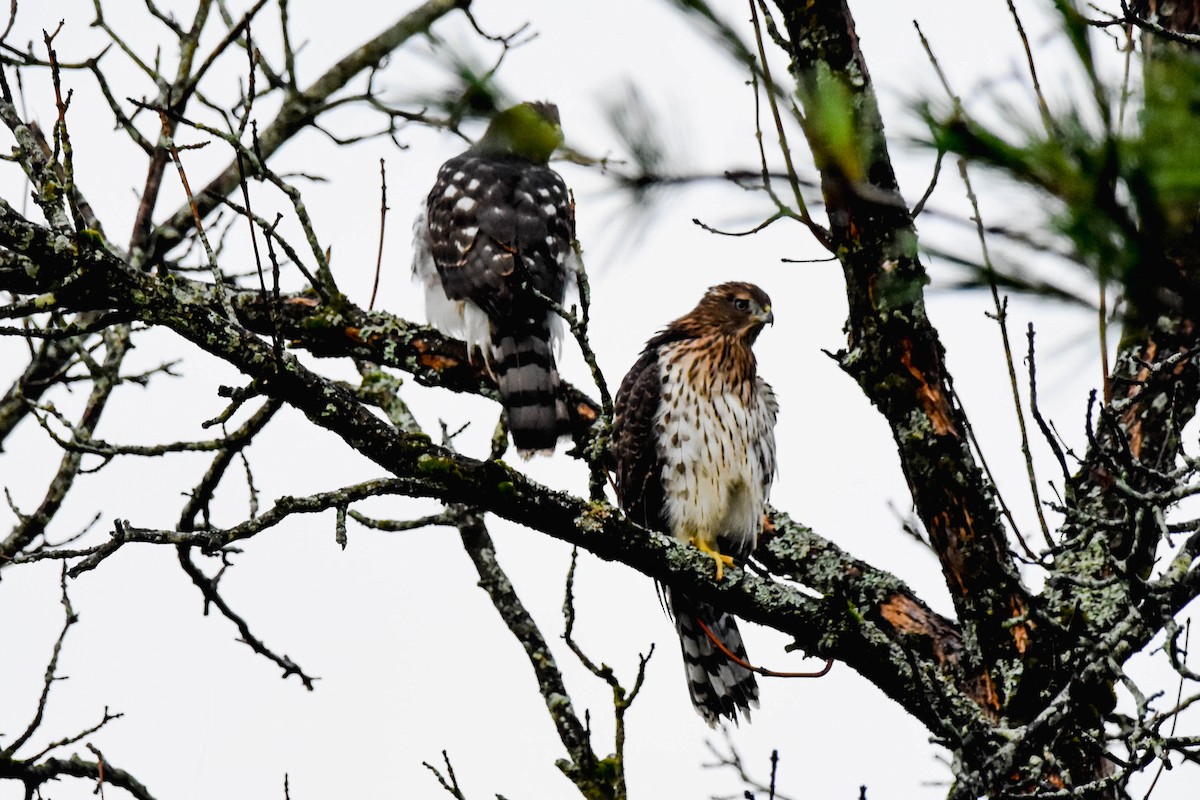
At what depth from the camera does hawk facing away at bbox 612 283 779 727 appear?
535 centimetres

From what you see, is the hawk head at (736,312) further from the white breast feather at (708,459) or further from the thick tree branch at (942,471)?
the thick tree branch at (942,471)

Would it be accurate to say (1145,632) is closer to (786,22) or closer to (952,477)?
(952,477)

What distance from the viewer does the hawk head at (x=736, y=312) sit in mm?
5988

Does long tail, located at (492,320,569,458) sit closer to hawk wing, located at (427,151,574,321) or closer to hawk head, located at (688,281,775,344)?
hawk wing, located at (427,151,574,321)

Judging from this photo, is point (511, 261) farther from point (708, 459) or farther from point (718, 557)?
point (718, 557)

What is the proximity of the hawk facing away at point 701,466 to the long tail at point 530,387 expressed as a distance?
0.27m

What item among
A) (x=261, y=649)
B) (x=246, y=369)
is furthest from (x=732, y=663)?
(x=246, y=369)

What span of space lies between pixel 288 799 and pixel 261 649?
1232 mm

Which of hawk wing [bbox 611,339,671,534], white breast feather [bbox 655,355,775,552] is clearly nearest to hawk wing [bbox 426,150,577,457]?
hawk wing [bbox 611,339,671,534]

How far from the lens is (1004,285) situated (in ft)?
4.22

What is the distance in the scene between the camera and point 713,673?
5371mm

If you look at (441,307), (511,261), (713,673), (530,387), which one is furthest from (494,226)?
(713,673)

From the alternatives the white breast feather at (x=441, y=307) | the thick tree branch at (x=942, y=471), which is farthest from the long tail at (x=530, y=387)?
the thick tree branch at (x=942, y=471)

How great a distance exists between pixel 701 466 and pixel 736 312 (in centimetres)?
99
